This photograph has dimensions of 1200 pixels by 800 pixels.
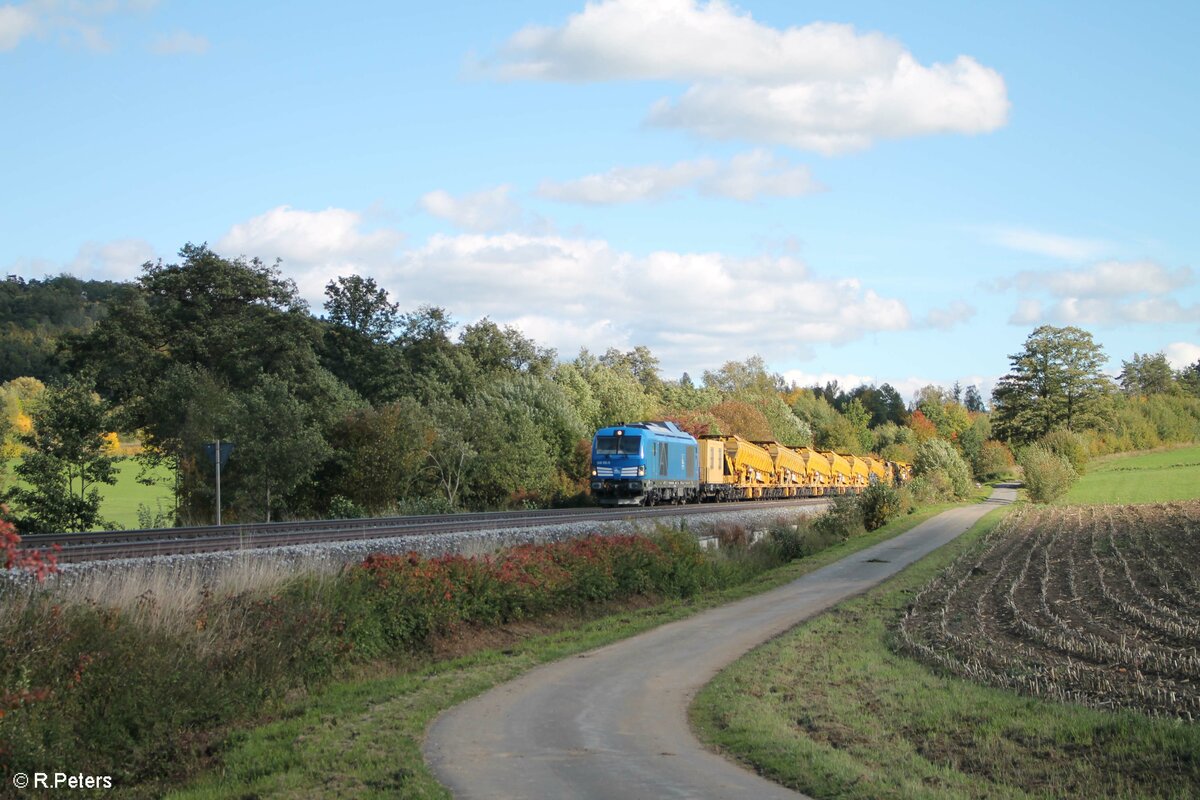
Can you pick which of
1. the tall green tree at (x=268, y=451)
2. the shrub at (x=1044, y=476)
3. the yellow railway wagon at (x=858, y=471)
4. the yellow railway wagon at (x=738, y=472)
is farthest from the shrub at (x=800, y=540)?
the yellow railway wagon at (x=858, y=471)

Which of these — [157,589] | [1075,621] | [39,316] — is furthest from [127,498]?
[1075,621]

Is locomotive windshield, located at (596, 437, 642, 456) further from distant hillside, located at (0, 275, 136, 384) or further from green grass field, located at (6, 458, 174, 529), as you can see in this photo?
distant hillside, located at (0, 275, 136, 384)

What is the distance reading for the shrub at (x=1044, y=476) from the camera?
61.7m

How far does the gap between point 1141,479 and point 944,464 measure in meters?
22.5

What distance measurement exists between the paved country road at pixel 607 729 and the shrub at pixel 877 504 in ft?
82.6

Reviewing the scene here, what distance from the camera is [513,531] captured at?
77.1ft

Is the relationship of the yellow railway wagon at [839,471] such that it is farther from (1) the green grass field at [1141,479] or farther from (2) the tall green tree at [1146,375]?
(2) the tall green tree at [1146,375]

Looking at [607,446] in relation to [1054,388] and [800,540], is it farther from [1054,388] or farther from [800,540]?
[1054,388]

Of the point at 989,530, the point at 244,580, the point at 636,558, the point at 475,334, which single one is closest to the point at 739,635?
the point at 636,558

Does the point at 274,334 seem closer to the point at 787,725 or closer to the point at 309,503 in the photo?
the point at 309,503

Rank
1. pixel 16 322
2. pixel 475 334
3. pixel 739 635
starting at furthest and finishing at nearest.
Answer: pixel 16 322
pixel 475 334
pixel 739 635

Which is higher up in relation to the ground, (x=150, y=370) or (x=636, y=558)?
(x=150, y=370)

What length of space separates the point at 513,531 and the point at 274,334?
1204 inches

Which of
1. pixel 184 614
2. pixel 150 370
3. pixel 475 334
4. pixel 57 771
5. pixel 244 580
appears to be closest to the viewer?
pixel 57 771
